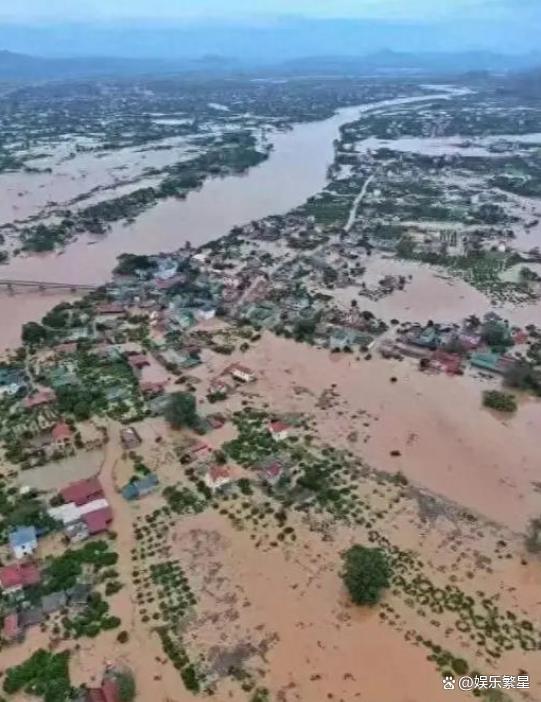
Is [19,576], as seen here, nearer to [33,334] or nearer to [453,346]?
[33,334]

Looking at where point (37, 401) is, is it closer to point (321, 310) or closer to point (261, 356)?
point (261, 356)

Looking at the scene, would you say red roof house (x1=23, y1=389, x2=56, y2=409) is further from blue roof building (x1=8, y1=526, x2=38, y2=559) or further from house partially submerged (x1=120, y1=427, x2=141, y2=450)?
blue roof building (x1=8, y1=526, x2=38, y2=559)

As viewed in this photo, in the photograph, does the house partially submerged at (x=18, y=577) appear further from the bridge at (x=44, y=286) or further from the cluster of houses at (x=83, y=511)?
the bridge at (x=44, y=286)

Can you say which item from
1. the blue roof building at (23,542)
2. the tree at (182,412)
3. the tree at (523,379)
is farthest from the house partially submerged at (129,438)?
the tree at (523,379)

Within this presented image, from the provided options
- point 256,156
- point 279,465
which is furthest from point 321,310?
point 256,156

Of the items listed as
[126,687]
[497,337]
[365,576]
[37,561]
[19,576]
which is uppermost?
[497,337]

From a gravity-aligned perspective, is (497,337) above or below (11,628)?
above

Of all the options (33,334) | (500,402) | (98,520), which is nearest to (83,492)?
(98,520)
